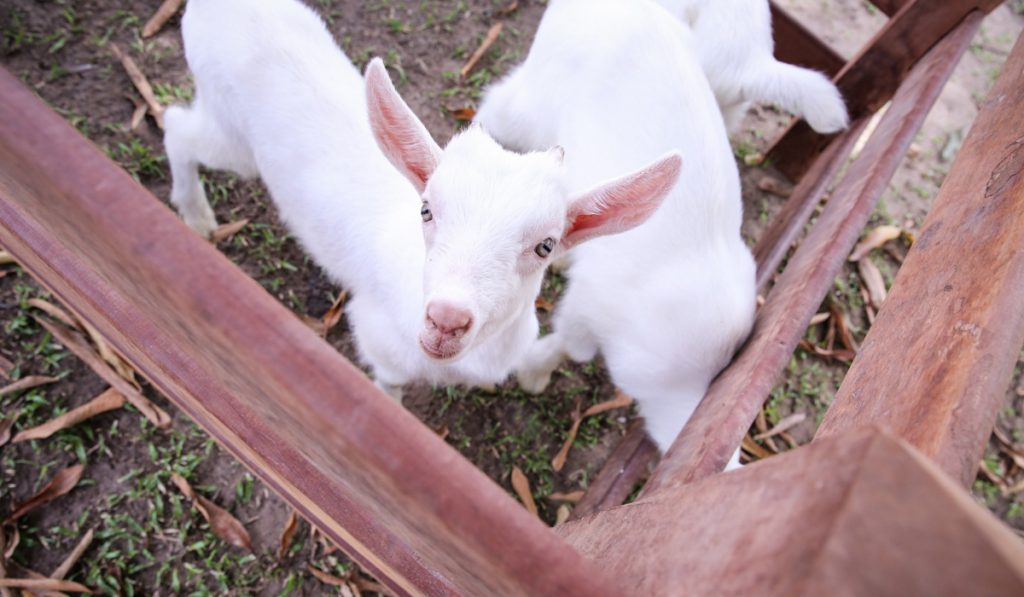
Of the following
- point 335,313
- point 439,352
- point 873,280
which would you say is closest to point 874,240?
point 873,280

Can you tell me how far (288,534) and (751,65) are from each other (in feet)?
10.4

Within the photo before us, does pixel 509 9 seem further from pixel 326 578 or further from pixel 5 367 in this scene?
pixel 326 578

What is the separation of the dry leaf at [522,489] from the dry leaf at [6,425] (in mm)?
2245

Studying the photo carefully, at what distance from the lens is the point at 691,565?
75 cm

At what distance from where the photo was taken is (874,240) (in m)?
3.94

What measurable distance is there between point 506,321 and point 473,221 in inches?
15.3

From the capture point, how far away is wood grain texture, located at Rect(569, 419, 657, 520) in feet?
7.97

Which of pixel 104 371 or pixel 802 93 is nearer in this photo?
pixel 104 371

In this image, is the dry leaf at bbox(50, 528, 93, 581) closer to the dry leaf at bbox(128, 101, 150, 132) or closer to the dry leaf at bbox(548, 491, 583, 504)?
the dry leaf at bbox(548, 491, 583, 504)

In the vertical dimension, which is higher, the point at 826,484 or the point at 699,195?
the point at 826,484

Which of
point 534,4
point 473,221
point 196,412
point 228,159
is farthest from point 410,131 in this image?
point 534,4

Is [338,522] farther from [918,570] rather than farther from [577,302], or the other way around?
[577,302]

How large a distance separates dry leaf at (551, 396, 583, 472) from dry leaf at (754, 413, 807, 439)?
39.3 inches

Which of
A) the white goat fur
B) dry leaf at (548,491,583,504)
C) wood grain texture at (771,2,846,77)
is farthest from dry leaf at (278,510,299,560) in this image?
wood grain texture at (771,2,846,77)
